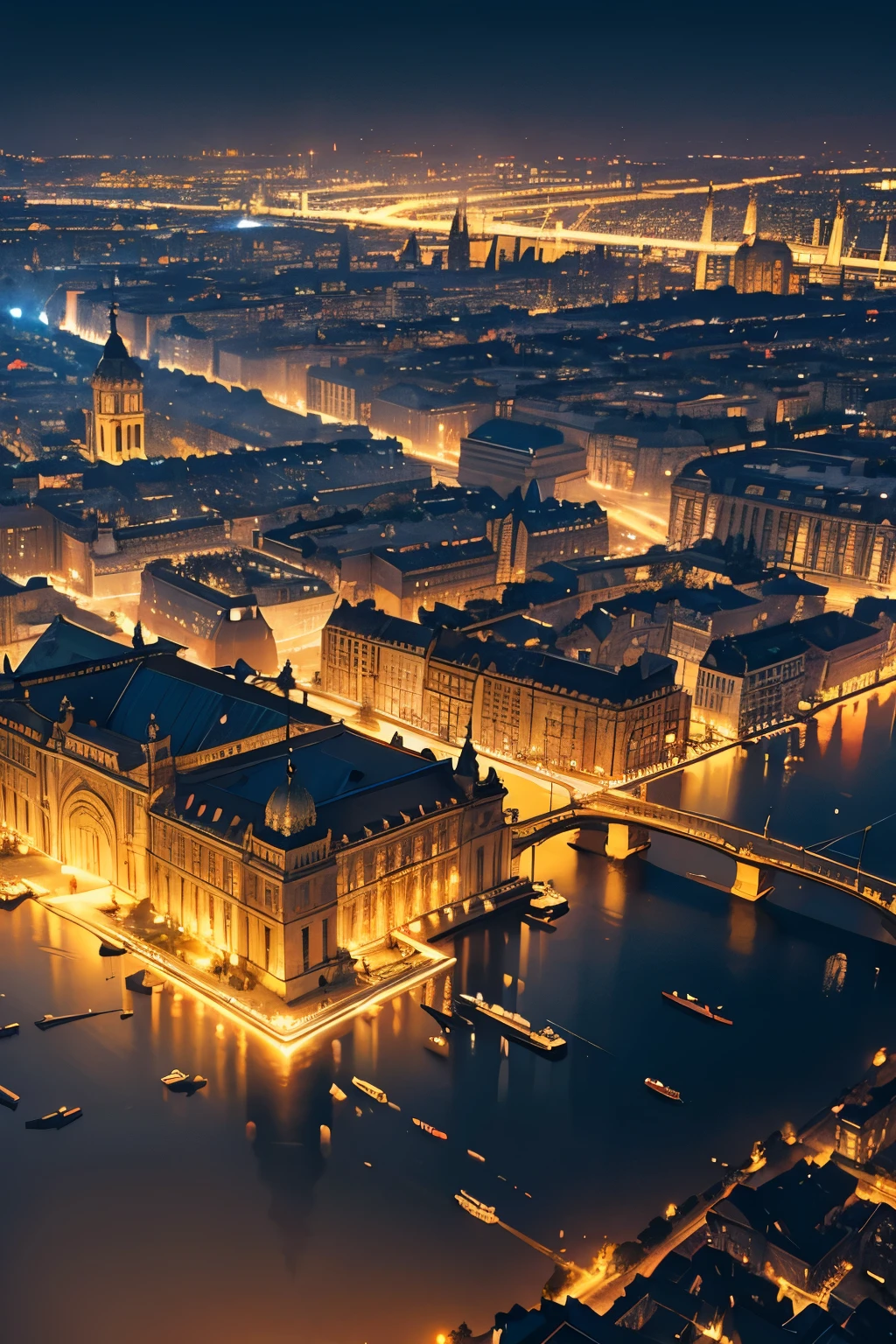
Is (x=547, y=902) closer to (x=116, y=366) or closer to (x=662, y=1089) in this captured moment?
(x=662, y=1089)

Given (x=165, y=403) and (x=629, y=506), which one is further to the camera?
(x=165, y=403)

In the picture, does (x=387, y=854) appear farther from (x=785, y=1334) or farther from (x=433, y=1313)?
(x=785, y=1334)

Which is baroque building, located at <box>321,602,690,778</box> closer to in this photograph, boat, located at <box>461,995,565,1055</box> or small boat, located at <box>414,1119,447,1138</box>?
boat, located at <box>461,995,565,1055</box>

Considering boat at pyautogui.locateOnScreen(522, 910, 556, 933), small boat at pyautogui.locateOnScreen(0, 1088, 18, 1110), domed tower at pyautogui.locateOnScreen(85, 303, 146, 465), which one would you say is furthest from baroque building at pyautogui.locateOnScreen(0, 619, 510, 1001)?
domed tower at pyautogui.locateOnScreen(85, 303, 146, 465)

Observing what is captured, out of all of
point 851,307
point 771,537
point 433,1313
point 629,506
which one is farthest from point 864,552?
point 851,307

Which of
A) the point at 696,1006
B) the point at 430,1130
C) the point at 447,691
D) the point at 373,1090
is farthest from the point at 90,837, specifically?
the point at 696,1006

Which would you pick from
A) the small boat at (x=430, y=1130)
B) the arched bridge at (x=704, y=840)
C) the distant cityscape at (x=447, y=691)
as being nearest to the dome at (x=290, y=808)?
the distant cityscape at (x=447, y=691)
